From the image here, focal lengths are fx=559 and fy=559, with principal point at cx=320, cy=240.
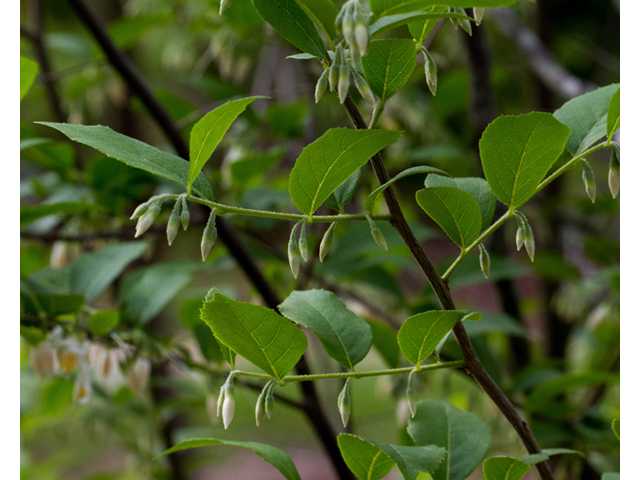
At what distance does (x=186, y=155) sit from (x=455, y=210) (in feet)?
1.43

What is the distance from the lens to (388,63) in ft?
0.99

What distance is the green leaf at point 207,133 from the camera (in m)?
0.29

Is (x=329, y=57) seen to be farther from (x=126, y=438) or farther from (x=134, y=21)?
(x=126, y=438)

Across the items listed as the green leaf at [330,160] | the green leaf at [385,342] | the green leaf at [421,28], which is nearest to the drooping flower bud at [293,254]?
the green leaf at [330,160]

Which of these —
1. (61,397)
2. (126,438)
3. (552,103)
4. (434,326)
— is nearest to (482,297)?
(552,103)

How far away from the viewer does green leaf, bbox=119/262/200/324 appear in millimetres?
645

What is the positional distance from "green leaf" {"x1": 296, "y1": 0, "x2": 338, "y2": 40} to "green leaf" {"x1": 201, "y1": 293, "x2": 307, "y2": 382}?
0.15 meters

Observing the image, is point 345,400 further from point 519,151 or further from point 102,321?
point 102,321

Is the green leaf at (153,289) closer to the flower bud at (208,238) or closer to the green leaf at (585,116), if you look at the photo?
the flower bud at (208,238)

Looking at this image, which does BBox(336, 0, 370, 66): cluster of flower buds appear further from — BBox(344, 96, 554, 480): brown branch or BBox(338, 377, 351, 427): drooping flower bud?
BBox(338, 377, 351, 427): drooping flower bud

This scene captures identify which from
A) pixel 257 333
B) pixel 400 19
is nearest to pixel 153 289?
pixel 257 333

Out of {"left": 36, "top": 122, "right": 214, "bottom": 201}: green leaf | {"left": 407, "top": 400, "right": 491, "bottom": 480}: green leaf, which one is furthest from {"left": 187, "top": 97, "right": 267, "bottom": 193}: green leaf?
{"left": 407, "top": 400, "right": 491, "bottom": 480}: green leaf

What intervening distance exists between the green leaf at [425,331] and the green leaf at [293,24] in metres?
0.15
